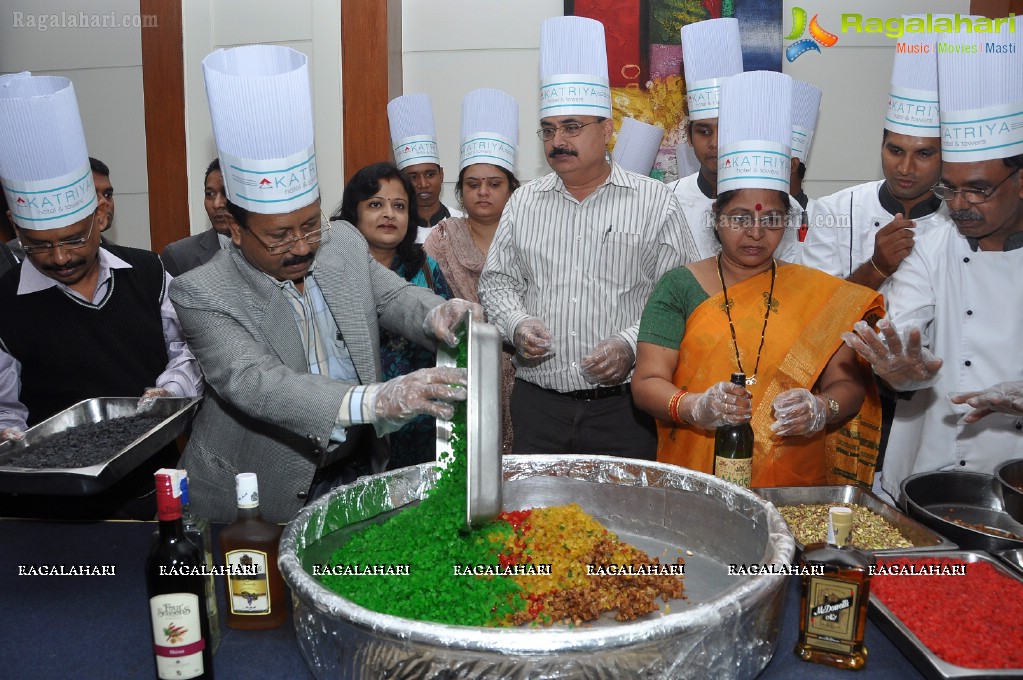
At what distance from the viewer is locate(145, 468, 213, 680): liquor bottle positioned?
1.00 metres

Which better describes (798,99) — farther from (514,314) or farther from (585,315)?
(514,314)

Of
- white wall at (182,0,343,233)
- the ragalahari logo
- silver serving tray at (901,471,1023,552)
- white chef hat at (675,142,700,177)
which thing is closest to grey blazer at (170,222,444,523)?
silver serving tray at (901,471,1023,552)

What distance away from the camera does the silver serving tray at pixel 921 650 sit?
1018mm

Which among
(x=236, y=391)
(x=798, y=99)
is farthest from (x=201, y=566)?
(x=798, y=99)

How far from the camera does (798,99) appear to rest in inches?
113

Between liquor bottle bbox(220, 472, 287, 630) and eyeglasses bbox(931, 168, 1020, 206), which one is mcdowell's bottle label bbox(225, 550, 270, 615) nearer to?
liquor bottle bbox(220, 472, 287, 630)

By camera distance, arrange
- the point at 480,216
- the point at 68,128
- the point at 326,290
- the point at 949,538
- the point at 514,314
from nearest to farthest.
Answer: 1. the point at 949,538
2. the point at 326,290
3. the point at 68,128
4. the point at 514,314
5. the point at 480,216

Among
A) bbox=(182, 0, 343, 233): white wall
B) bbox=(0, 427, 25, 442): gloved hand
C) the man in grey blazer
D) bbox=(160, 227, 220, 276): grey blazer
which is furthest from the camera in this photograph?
bbox=(182, 0, 343, 233): white wall

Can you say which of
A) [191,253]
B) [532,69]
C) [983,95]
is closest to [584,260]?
[983,95]

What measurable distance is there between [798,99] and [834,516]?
2.20 m

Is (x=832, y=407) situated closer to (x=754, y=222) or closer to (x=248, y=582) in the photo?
(x=754, y=222)

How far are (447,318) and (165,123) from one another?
3.70 m

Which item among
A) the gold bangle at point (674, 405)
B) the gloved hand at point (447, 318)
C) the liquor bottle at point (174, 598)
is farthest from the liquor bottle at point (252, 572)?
the gold bangle at point (674, 405)

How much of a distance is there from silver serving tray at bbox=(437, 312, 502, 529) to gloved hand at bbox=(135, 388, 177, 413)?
120 centimetres
